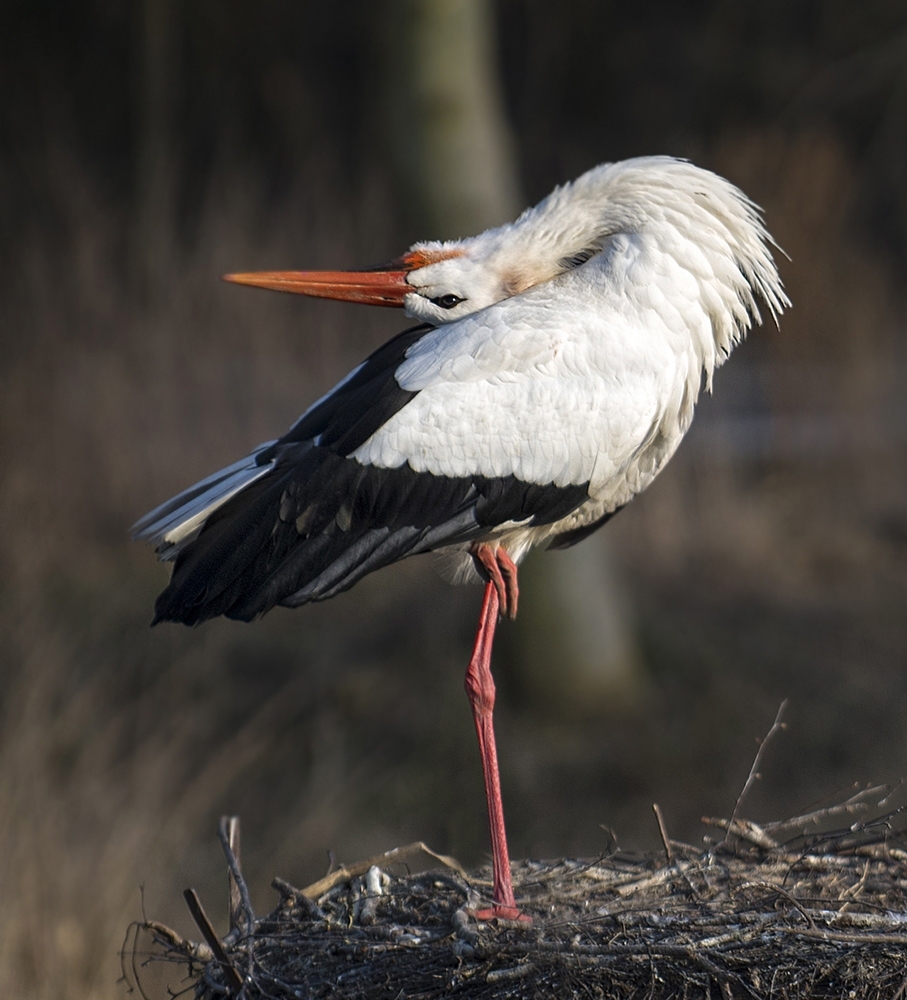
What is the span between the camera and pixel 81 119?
523 inches

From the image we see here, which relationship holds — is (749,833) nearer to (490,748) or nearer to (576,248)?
(490,748)

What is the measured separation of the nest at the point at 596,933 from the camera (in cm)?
299

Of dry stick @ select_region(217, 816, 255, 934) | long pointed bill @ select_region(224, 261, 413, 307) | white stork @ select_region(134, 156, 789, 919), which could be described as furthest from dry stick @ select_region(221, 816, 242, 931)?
long pointed bill @ select_region(224, 261, 413, 307)

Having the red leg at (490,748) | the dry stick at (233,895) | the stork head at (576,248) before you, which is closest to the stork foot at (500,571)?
the red leg at (490,748)

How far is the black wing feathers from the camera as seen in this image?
3477 millimetres

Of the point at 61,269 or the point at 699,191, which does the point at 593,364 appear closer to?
the point at 699,191

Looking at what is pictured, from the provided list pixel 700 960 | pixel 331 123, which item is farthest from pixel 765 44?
pixel 700 960

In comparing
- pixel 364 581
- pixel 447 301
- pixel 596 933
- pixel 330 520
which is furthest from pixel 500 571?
pixel 364 581

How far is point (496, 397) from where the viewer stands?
3455 millimetres

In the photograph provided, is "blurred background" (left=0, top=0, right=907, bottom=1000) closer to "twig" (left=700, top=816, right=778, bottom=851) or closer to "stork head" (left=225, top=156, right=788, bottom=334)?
"twig" (left=700, top=816, right=778, bottom=851)

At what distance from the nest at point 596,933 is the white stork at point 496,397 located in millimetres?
237

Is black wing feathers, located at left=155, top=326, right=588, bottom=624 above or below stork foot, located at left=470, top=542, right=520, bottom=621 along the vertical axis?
above

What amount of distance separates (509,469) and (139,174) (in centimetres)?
894

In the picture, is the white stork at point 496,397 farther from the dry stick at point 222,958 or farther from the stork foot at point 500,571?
the dry stick at point 222,958
